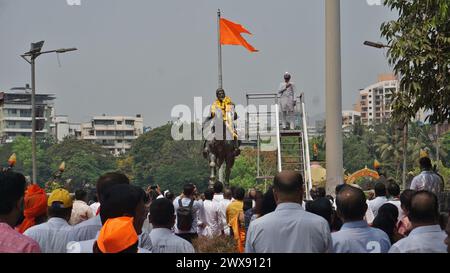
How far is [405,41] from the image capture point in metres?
14.1

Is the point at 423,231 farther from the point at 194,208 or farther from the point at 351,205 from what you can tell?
the point at 194,208

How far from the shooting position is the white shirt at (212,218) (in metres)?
14.3

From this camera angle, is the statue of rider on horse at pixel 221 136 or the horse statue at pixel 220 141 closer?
the statue of rider on horse at pixel 221 136

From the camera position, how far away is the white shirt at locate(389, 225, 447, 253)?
5.73 m

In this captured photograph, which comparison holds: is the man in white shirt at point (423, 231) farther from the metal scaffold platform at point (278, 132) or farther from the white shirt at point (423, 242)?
the metal scaffold platform at point (278, 132)

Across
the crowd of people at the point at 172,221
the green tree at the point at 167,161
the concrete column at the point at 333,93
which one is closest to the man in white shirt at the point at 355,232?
the crowd of people at the point at 172,221

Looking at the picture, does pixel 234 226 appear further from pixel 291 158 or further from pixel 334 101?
pixel 291 158

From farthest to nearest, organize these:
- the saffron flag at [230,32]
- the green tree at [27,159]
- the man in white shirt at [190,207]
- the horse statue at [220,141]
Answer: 1. the green tree at [27,159]
2. the saffron flag at [230,32]
3. the horse statue at [220,141]
4. the man in white shirt at [190,207]

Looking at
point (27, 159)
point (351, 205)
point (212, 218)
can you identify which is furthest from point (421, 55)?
point (27, 159)

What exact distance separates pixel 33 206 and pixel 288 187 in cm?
300

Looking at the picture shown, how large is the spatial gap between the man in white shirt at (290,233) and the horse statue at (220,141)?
15899mm

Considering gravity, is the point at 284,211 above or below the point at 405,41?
below

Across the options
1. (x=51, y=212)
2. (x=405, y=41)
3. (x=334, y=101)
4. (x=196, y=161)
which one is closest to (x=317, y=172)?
(x=334, y=101)
